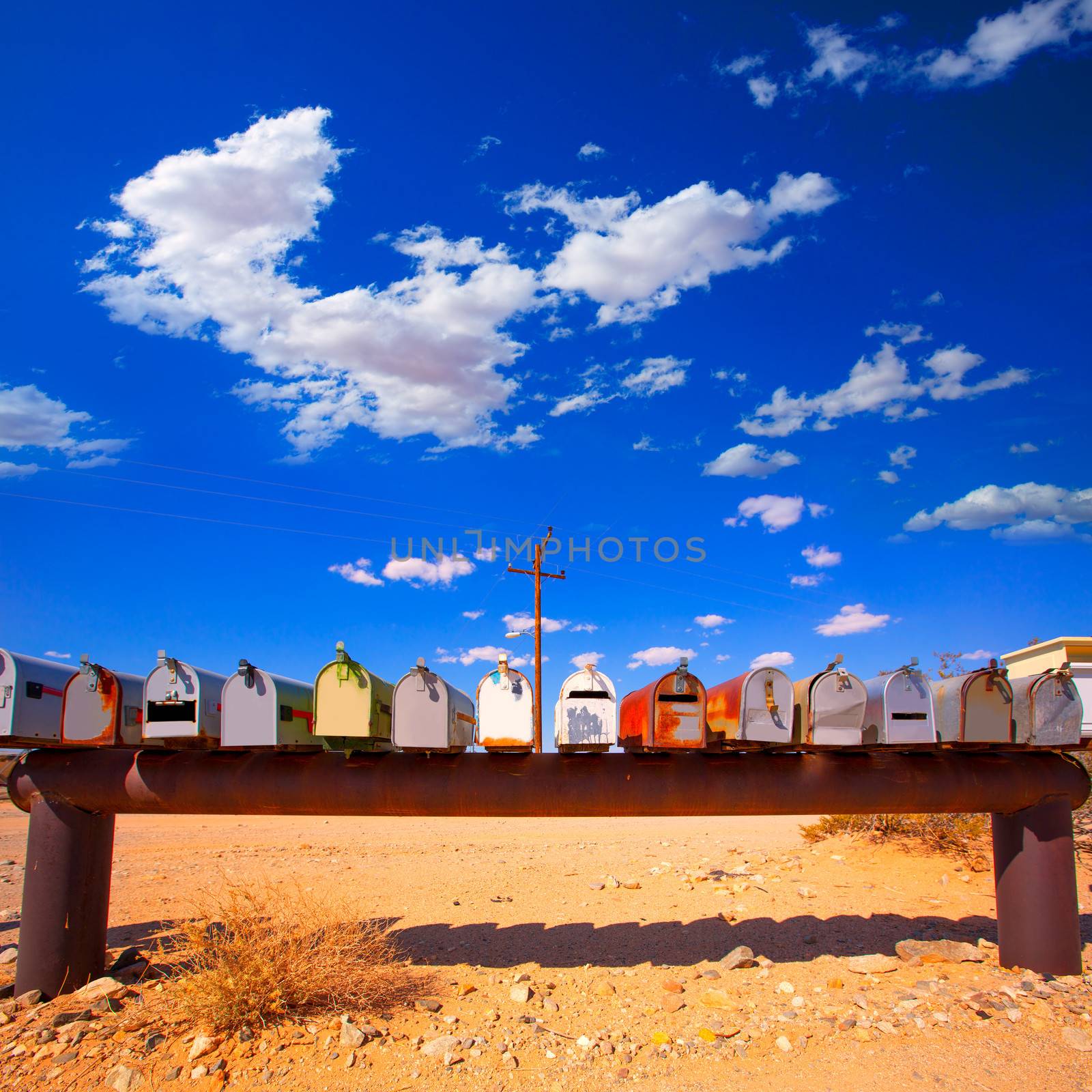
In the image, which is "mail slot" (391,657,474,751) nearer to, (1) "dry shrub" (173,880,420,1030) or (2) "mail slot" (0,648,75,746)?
(1) "dry shrub" (173,880,420,1030)

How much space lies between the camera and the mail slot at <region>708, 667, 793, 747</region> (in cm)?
468

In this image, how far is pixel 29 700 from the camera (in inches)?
190

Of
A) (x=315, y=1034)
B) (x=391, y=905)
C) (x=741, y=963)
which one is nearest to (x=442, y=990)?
(x=315, y=1034)

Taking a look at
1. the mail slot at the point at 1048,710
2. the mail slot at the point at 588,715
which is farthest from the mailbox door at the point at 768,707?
the mail slot at the point at 1048,710

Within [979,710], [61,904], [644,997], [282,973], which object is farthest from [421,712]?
[979,710]

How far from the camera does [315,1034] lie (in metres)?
4.27

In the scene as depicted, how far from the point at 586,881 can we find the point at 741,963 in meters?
3.13

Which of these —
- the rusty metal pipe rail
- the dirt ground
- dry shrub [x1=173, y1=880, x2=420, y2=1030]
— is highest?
the rusty metal pipe rail

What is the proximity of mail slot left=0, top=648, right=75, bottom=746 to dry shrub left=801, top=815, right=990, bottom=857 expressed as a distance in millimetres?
8410

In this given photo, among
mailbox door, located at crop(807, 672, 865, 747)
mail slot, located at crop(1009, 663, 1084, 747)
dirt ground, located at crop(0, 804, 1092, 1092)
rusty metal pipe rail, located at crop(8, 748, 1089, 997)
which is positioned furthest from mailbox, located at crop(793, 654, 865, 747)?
dirt ground, located at crop(0, 804, 1092, 1092)

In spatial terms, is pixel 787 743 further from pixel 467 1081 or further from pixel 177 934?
pixel 177 934

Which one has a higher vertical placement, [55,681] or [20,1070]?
[55,681]

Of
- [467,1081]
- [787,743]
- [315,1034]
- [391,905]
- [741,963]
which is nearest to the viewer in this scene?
[467,1081]

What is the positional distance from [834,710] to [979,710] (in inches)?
37.7
